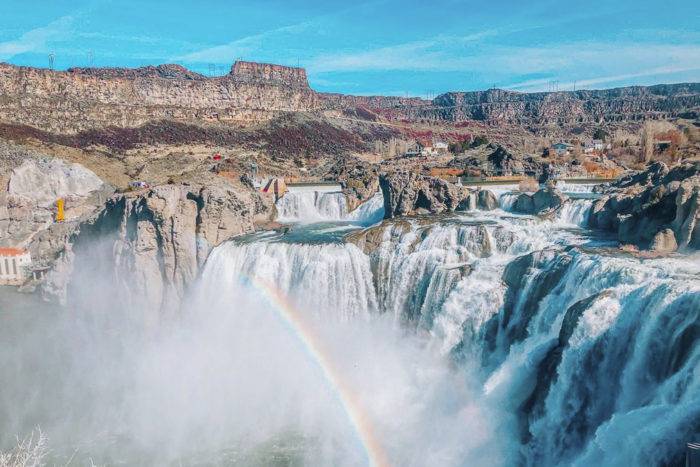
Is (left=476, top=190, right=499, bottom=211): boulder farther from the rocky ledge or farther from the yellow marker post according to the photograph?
the yellow marker post

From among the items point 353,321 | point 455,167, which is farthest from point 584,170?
point 353,321

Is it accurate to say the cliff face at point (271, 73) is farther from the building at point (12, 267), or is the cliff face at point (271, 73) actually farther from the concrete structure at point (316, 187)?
the building at point (12, 267)

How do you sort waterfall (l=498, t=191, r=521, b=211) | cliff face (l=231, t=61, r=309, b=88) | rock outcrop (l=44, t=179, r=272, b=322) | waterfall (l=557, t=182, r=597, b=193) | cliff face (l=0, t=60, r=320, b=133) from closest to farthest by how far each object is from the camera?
rock outcrop (l=44, t=179, r=272, b=322) < waterfall (l=498, t=191, r=521, b=211) < waterfall (l=557, t=182, r=597, b=193) < cliff face (l=0, t=60, r=320, b=133) < cliff face (l=231, t=61, r=309, b=88)

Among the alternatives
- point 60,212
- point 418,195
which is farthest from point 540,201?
point 60,212

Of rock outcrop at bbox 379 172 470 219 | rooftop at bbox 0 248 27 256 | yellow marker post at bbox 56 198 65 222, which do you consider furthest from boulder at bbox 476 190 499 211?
yellow marker post at bbox 56 198 65 222

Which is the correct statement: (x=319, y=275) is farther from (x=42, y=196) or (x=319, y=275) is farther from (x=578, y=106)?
(x=578, y=106)

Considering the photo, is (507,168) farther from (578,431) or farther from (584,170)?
(578,431)
